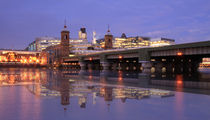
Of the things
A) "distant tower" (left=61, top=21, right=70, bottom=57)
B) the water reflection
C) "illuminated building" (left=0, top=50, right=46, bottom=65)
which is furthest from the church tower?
the water reflection

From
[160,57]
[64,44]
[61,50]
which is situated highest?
[64,44]

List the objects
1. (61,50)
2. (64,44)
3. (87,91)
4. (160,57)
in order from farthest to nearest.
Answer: (64,44)
(61,50)
(160,57)
(87,91)

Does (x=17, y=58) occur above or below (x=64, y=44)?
below

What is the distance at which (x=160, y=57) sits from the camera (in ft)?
209

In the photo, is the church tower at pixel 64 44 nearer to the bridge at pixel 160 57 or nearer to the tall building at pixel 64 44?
the tall building at pixel 64 44

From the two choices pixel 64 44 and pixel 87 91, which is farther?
pixel 64 44

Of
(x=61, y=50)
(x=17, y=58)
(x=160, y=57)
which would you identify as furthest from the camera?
(x=17, y=58)

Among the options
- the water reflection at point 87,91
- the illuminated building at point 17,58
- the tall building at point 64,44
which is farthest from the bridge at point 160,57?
the illuminated building at point 17,58

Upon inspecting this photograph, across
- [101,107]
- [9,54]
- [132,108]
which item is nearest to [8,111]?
[101,107]

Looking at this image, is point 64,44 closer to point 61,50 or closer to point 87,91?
point 61,50

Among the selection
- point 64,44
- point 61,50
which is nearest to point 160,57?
point 61,50

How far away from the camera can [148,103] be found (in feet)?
35.0

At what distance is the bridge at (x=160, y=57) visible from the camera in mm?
45656

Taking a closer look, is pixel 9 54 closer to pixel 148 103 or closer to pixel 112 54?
pixel 112 54
